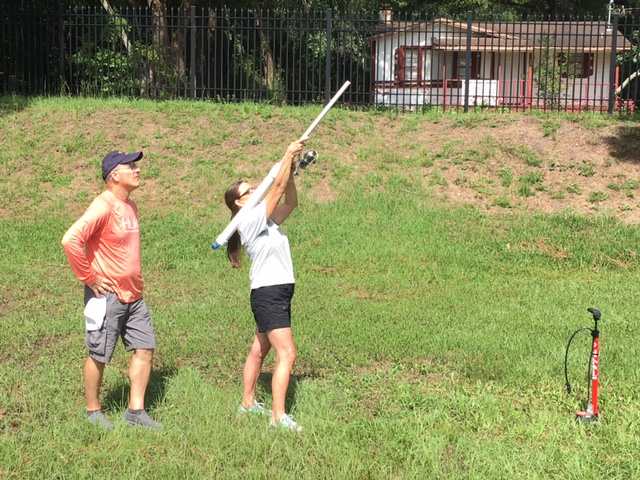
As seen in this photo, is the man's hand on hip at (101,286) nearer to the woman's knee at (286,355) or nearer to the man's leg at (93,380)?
the man's leg at (93,380)

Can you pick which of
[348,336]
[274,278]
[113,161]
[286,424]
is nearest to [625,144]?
[348,336]

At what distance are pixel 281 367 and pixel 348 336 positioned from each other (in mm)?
2199

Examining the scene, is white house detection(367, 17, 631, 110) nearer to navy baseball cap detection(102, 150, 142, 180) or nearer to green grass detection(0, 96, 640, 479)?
green grass detection(0, 96, 640, 479)

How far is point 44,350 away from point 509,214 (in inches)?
320

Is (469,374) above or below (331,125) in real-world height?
below

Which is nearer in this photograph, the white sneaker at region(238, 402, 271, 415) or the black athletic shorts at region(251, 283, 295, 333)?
the black athletic shorts at region(251, 283, 295, 333)

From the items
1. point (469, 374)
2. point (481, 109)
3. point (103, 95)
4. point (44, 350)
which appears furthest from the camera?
point (103, 95)

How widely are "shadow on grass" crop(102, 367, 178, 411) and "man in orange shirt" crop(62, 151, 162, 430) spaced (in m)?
0.38

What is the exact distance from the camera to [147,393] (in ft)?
18.8

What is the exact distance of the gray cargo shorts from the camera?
5035mm

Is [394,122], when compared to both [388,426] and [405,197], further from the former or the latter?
[388,426]

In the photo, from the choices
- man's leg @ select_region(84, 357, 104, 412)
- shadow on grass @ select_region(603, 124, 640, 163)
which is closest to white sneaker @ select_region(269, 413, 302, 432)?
man's leg @ select_region(84, 357, 104, 412)

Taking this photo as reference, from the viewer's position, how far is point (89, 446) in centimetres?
477

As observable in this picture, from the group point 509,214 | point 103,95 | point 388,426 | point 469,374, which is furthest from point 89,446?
point 103,95
